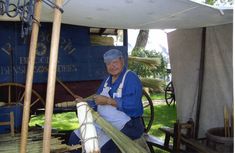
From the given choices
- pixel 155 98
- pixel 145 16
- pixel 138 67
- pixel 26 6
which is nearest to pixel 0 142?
pixel 26 6

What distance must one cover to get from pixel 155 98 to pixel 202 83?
729 cm

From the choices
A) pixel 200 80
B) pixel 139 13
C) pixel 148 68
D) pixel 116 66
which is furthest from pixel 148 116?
pixel 148 68

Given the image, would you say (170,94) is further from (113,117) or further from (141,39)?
(113,117)

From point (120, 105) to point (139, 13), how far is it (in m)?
0.99

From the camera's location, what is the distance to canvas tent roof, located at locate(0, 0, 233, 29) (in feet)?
9.96

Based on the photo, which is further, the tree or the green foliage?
the tree

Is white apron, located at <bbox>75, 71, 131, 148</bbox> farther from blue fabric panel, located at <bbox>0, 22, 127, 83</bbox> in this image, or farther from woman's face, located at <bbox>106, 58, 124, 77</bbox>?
blue fabric panel, located at <bbox>0, 22, 127, 83</bbox>

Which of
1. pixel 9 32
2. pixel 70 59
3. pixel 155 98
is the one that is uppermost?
pixel 9 32

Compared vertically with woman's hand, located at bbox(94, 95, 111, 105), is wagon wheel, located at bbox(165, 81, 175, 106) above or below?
below

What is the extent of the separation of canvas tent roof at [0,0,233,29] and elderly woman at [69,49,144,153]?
0.46 meters

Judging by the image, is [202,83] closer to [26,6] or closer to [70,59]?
[70,59]

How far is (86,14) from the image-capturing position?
358 cm

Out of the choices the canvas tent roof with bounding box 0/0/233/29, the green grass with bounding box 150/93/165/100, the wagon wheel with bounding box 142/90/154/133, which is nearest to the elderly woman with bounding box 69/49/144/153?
the canvas tent roof with bounding box 0/0/233/29

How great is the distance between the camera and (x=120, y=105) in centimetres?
374
